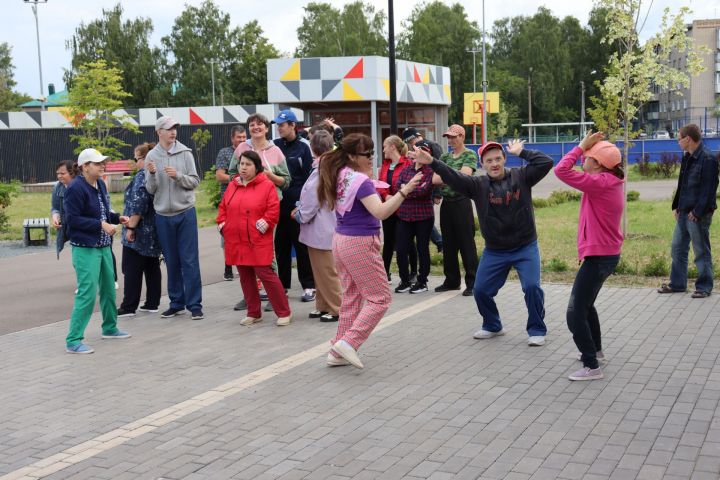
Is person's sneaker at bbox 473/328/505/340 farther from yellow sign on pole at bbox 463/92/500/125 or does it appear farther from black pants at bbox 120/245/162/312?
yellow sign on pole at bbox 463/92/500/125

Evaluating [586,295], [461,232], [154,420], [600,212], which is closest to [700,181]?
[461,232]

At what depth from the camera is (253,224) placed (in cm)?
828

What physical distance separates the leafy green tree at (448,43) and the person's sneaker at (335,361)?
3290 inches

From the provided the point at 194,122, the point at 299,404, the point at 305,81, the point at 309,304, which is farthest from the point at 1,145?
the point at 299,404

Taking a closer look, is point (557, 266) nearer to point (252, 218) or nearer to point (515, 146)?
point (252, 218)

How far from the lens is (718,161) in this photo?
9219 millimetres

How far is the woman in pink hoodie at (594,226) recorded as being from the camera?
20.1 feet

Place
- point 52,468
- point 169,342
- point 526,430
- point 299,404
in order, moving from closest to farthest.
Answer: point 52,468
point 526,430
point 299,404
point 169,342

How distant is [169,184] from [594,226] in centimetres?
456

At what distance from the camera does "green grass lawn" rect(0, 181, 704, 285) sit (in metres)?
10.8

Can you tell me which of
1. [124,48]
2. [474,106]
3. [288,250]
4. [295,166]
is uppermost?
[124,48]

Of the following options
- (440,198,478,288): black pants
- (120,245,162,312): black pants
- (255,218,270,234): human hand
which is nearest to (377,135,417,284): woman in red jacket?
(440,198,478,288): black pants

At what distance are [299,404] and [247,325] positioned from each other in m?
2.76

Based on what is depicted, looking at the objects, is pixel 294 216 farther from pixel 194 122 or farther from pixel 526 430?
pixel 194 122
